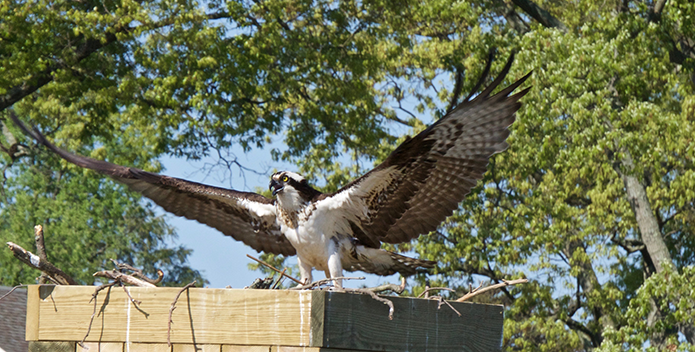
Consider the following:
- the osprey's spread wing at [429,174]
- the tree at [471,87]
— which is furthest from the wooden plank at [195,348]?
the tree at [471,87]

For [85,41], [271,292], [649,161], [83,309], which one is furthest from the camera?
[85,41]

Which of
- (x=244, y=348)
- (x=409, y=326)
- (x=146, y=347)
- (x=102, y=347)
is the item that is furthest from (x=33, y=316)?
(x=409, y=326)

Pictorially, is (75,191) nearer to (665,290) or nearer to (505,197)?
(505,197)

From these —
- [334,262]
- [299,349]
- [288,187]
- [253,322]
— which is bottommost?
[299,349]

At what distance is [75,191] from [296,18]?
1009 cm

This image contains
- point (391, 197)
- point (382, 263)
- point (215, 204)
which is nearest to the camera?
point (391, 197)

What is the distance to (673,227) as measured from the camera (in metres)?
16.7

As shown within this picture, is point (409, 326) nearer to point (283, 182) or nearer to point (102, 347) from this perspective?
point (102, 347)

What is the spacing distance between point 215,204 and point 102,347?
2328mm

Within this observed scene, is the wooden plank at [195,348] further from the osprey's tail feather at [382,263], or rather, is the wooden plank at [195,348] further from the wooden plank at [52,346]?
the osprey's tail feather at [382,263]

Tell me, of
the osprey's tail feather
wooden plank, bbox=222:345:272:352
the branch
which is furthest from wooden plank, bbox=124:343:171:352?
the branch

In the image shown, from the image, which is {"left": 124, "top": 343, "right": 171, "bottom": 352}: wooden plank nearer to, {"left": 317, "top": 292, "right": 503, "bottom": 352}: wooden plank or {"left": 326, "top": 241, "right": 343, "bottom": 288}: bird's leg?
{"left": 317, "top": 292, "right": 503, "bottom": 352}: wooden plank

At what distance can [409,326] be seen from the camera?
3342 mm

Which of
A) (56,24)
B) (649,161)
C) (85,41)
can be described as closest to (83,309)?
(649,161)
